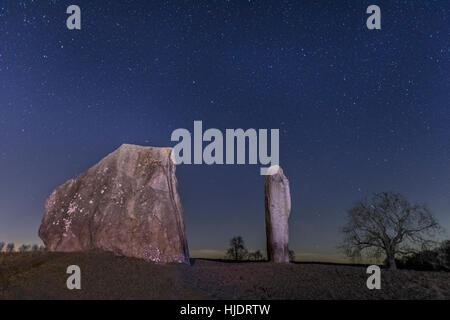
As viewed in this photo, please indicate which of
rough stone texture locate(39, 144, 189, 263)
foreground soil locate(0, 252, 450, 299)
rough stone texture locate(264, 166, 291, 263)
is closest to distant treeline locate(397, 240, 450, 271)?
foreground soil locate(0, 252, 450, 299)

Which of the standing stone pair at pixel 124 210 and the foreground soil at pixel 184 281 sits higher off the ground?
the standing stone pair at pixel 124 210

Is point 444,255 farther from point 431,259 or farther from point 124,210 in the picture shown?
point 124,210

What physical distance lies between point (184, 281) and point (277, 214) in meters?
6.69

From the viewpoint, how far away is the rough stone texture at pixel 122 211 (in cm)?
1429

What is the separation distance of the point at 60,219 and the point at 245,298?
27.6 feet

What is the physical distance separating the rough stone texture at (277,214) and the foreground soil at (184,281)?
2072mm

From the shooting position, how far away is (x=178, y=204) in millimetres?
16000

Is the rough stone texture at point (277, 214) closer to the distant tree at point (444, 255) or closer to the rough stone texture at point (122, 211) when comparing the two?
the rough stone texture at point (122, 211)

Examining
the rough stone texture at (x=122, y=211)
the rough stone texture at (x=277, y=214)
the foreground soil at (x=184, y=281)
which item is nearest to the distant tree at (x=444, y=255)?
the foreground soil at (x=184, y=281)

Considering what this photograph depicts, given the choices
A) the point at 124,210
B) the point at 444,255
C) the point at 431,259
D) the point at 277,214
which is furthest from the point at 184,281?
the point at 444,255
